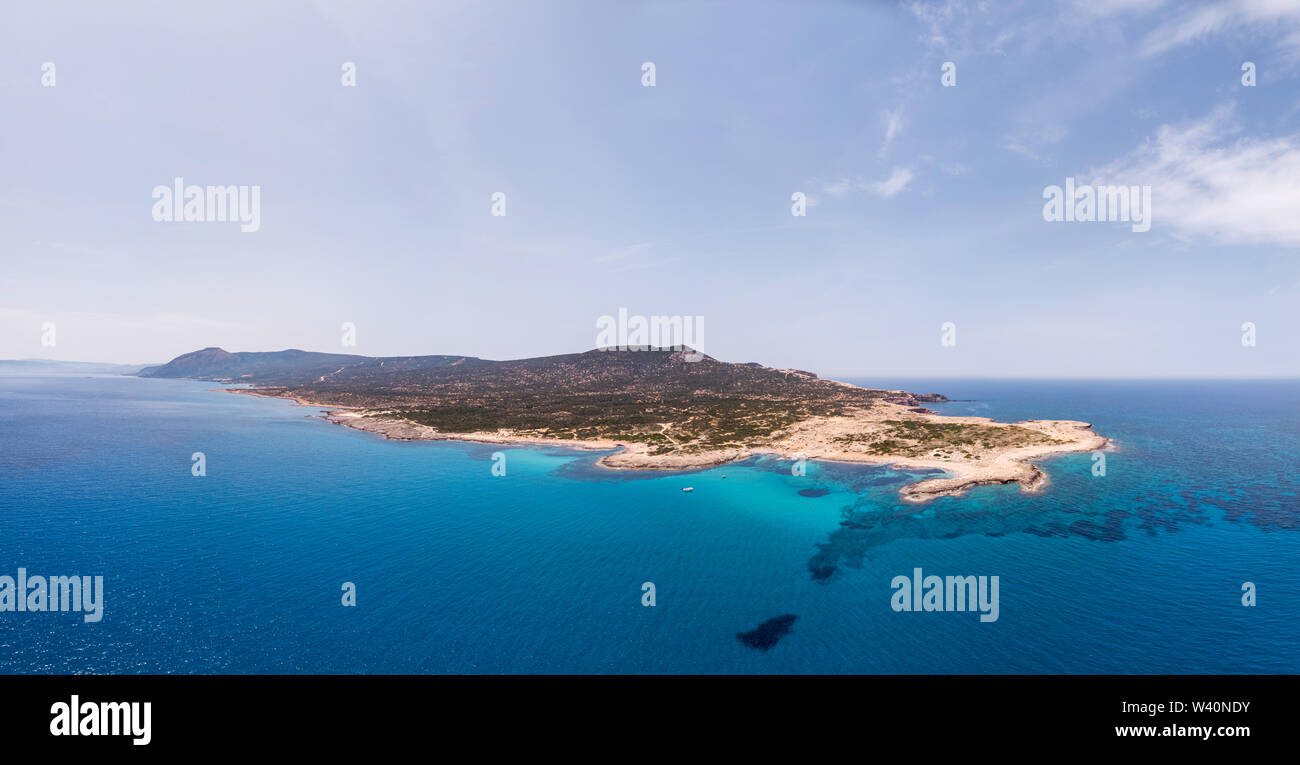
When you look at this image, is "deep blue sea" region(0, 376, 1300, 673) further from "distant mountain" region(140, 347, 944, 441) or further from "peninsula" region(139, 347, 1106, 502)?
"distant mountain" region(140, 347, 944, 441)

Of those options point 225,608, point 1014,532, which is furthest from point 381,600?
point 1014,532

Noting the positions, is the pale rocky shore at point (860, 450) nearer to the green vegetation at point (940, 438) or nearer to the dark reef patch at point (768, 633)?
the green vegetation at point (940, 438)

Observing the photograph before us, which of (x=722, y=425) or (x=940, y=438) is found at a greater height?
(x=722, y=425)

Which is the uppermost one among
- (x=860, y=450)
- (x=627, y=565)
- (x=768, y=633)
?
(x=860, y=450)

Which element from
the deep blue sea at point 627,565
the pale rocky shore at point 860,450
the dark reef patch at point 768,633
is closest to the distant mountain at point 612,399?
the pale rocky shore at point 860,450

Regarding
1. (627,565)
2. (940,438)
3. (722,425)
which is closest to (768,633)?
(627,565)

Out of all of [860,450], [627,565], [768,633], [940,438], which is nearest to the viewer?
[768,633]

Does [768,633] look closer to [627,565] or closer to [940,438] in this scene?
[627,565]
